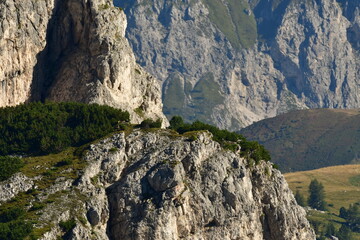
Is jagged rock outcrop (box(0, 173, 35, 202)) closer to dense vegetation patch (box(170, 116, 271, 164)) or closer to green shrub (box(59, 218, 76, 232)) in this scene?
green shrub (box(59, 218, 76, 232))

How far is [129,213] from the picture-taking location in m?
152

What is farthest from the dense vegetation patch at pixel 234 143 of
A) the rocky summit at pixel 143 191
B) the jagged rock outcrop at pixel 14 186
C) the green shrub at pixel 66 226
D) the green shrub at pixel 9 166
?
the green shrub at pixel 66 226

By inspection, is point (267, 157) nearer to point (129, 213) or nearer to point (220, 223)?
point (220, 223)

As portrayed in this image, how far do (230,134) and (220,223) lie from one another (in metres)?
28.9

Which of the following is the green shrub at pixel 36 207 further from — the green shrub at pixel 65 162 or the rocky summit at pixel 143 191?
the green shrub at pixel 65 162

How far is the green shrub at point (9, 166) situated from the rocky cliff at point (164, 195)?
448 cm

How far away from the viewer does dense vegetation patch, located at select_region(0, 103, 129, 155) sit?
6836 inches

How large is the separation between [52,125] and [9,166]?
26484 millimetres

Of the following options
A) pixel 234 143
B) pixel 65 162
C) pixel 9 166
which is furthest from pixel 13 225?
pixel 234 143

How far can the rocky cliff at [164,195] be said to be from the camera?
150 meters

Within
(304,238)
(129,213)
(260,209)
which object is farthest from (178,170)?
(304,238)

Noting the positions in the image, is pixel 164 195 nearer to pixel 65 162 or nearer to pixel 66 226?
pixel 66 226

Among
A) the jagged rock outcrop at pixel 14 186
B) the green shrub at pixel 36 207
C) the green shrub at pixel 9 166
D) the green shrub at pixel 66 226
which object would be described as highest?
the green shrub at pixel 9 166

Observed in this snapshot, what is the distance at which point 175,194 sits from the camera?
507 feet
